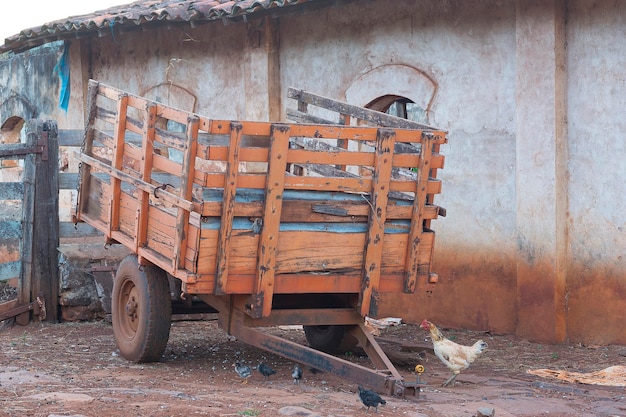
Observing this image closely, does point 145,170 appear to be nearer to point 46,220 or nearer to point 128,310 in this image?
point 128,310

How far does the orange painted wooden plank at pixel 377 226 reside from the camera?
19.9ft

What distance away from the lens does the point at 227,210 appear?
225 inches

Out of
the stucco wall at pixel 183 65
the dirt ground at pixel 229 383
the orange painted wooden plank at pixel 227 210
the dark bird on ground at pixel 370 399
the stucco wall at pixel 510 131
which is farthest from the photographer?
the stucco wall at pixel 183 65

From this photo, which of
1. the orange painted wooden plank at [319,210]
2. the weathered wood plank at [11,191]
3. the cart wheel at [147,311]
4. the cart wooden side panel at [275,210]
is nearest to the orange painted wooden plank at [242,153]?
the cart wooden side panel at [275,210]

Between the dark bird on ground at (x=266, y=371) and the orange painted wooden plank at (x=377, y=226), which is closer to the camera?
the orange painted wooden plank at (x=377, y=226)

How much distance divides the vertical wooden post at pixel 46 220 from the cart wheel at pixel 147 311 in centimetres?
210

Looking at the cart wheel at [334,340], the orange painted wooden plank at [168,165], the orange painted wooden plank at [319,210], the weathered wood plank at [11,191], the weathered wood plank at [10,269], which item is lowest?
the cart wheel at [334,340]

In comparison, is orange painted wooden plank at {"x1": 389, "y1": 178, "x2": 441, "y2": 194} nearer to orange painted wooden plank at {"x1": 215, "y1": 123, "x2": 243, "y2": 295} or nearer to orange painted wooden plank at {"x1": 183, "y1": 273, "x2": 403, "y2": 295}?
orange painted wooden plank at {"x1": 183, "y1": 273, "x2": 403, "y2": 295}

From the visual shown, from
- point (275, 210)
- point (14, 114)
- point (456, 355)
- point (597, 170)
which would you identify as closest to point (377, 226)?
point (275, 210)

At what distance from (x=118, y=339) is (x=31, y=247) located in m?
2.13

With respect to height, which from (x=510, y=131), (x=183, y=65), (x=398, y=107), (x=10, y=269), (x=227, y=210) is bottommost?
(x=10, y=269)

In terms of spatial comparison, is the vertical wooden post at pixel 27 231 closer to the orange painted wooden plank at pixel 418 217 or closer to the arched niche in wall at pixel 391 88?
the arched niche in wall at pixel 391 88

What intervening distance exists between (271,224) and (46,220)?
3.69 m

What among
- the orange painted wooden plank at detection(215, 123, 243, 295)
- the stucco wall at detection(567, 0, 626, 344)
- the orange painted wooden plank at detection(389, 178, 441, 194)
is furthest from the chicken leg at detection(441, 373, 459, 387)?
the stucco wall at detection(567, 0, 626, 344)
